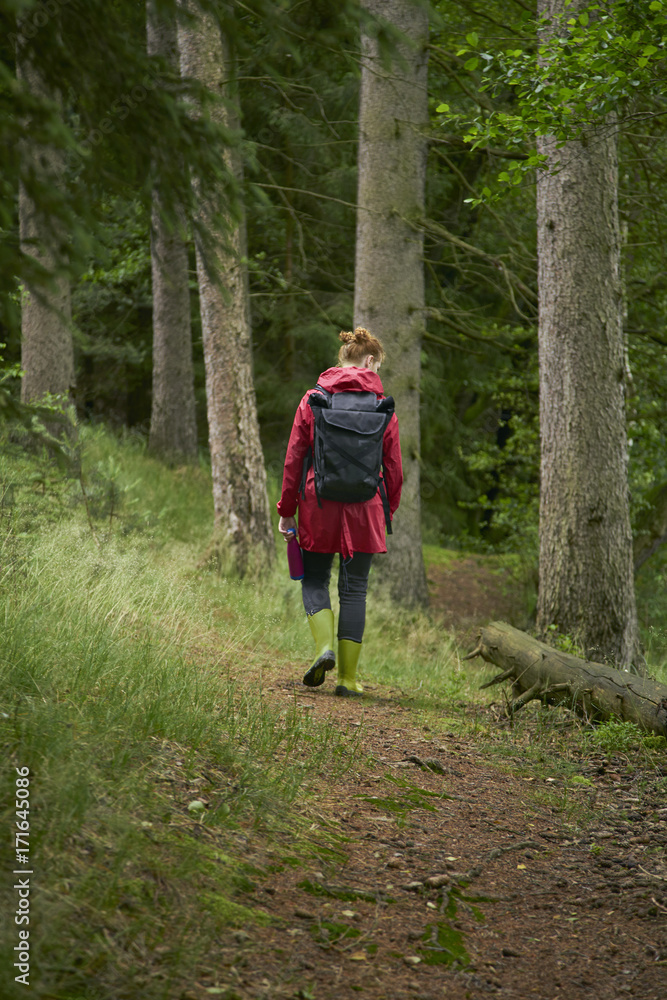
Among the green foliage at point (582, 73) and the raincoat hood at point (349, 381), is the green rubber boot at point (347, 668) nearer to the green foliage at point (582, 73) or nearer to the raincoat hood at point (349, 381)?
the raincoat hood at point (349, 381)

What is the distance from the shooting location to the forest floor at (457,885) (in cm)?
251

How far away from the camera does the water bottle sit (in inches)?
215

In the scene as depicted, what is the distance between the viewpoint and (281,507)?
5438mm

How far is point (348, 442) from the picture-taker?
509 cm

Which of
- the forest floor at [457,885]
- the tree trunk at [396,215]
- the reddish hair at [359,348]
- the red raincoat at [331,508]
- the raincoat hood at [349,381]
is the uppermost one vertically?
the tree trunk at [396,215]

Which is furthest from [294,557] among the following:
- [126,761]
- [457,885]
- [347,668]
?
[457,885]

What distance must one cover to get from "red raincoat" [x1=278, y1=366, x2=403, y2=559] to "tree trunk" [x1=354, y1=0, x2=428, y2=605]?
12.9ft

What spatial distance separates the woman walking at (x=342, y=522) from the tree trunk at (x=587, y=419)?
6.80 feet

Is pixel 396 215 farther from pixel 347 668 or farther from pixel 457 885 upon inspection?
pixel 457 885

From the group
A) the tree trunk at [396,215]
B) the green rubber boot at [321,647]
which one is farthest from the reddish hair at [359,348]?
the tree trunk at [396,215]

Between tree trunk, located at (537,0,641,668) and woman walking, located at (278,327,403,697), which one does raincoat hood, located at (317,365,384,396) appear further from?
tree trunk, located at (537,0,641,668)

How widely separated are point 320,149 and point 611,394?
8.88 m

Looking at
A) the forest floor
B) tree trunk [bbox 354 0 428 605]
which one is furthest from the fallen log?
tree trunk [bbox 354 0 428 605]

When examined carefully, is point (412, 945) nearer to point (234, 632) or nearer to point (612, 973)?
point (612, 973)
